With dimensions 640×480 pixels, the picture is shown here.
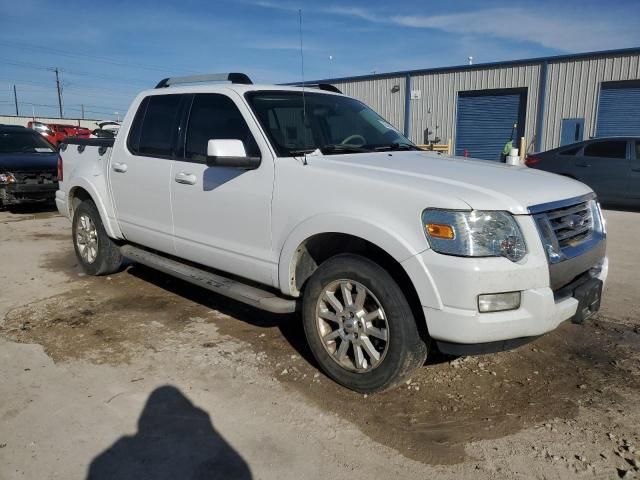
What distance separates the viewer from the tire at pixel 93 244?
554cm

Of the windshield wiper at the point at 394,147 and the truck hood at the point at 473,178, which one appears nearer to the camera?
the truck hood at the point at 473,178

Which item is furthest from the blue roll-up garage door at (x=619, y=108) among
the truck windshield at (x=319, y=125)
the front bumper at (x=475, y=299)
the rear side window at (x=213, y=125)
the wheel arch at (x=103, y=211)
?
the front bumper at (x=475, y=299)

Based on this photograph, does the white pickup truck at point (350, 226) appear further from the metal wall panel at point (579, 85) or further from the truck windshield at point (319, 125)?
the metal wall panel at point (579, 85)

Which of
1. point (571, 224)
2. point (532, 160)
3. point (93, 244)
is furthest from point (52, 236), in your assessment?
point (532, 160)

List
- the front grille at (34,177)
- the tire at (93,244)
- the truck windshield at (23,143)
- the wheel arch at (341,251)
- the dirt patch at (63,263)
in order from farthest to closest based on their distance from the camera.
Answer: the truck windshield at (23,143)
the front grille at (34,177)
the dirt patch at (63,263)
the tire at (93,244)
the wheel arch at (341,251)

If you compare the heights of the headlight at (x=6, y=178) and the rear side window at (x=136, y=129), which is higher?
the rear side window at (x=136, y=129)

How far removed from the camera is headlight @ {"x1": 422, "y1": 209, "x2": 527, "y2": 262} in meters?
2.71

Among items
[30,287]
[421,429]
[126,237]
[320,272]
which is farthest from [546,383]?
[30,287]

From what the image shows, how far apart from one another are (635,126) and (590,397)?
1788 cm

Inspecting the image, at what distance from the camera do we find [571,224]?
3.14 metres

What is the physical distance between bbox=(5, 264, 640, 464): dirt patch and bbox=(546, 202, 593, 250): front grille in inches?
39.2

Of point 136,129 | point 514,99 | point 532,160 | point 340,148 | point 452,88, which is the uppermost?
point 452,88

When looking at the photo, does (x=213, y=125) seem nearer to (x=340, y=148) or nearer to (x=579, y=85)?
(x=340, y=148)

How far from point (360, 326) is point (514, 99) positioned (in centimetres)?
1932
